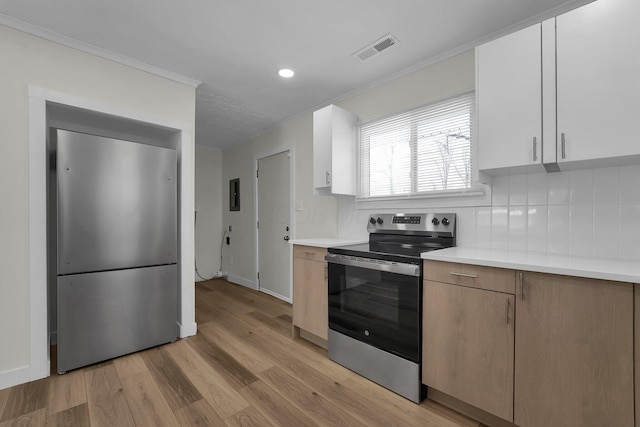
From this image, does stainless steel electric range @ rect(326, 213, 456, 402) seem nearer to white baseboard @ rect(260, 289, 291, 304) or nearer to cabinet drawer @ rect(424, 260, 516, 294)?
cabinet drawer @ rect(424, 260, 516, 294)

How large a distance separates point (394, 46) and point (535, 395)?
237cm

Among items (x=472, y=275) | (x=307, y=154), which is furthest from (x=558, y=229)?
(x=307, y=154)

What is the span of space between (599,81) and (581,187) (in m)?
0.60

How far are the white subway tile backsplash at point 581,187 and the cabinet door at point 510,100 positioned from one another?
1.14ft

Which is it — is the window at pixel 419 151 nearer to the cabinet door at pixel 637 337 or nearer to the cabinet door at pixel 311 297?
the cabinet door at pixel 311 297

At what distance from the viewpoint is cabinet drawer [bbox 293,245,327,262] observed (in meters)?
2.43

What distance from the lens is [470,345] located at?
156 cm

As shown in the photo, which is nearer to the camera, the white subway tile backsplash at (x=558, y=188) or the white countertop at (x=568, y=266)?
the white countertop at (x=568, y=266)

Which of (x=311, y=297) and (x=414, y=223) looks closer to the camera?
(x=414, y=223)

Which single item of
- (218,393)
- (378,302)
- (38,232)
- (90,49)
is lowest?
(218,393)

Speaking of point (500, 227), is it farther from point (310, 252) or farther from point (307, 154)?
point (307, 154)

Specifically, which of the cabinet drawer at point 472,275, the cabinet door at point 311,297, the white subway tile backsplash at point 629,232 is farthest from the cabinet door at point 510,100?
the cabinet door at point 311,297

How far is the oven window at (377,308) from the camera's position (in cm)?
178

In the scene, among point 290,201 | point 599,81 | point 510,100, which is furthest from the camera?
point 290,201
